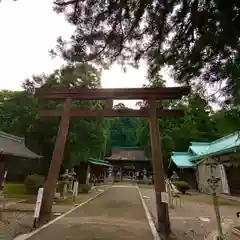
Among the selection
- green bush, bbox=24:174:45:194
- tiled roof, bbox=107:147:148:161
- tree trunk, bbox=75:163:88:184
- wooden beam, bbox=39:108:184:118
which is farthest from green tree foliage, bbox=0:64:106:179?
tiled roof, bbox=107:147:148:161

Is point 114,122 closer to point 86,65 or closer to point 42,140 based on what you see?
point 42,140

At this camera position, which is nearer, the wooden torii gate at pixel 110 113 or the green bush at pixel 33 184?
the wooden torii gate at pixel 110 113

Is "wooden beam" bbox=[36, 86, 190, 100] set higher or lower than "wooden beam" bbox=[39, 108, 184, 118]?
higher

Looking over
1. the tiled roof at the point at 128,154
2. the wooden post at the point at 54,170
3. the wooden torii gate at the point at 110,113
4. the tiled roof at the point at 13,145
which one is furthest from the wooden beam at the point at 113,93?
the tiled roof at the point at 128,154

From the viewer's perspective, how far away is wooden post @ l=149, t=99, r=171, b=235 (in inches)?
351

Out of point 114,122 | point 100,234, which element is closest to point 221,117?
point 100,234

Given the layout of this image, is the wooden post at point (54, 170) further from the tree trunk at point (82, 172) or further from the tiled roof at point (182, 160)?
the tiled roof at point (182, 160)

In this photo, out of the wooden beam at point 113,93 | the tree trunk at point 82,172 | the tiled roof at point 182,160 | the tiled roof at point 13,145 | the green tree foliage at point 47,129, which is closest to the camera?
the wooden beam at point 113,93

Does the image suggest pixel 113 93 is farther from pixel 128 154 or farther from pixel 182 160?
pixel 128 154

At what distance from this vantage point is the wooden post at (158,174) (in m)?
8.91

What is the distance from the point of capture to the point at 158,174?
945 centimetres

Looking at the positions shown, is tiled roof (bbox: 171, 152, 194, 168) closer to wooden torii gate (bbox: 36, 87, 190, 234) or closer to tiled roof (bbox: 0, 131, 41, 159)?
tiled roof (bbox: 0, 131, 41, 159)

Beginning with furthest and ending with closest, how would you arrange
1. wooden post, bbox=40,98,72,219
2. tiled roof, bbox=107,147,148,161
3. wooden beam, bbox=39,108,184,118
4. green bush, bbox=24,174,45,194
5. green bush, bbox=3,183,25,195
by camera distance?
tiled roof, bbox=107,147,148,161 < green bush, bbox=3,183,25,195 < green bush, bbox=24,174,45,194 < wooden beam, bbox=39,108,184,118 < wooden post, bbox=40,98,72,219

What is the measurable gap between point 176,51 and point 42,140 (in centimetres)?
2203
